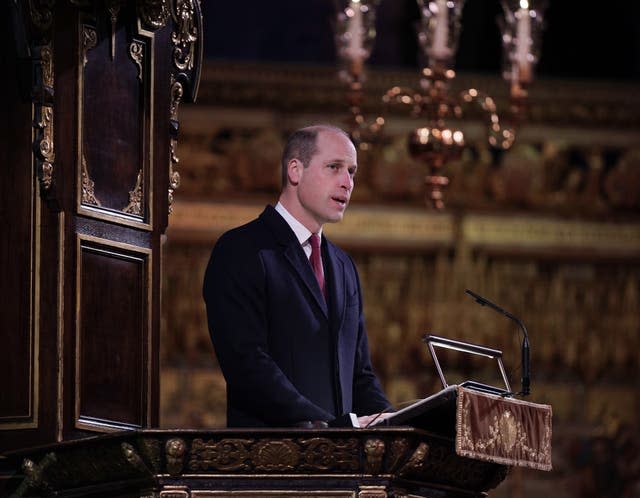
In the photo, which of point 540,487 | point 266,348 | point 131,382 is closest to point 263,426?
point 266,348

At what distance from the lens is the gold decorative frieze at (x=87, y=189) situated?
662 centimetres

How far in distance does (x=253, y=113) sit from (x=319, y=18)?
1.25 m

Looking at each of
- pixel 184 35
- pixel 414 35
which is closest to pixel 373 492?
pixel 184 35

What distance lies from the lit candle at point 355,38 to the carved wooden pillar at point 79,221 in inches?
181

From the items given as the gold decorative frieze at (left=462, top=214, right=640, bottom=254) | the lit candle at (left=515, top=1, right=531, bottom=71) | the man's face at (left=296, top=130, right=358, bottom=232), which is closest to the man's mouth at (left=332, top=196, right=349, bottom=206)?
the man's face at (left=296, top=130, right=358, bottom=232)

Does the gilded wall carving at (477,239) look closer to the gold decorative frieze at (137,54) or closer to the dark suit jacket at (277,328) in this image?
the gold decorative frieze at (137,54)

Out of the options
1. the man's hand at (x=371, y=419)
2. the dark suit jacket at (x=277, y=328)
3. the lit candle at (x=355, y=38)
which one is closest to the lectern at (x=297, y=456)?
the man's hand at (x=371, y=419)

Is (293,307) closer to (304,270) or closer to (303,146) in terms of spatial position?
(304,270)

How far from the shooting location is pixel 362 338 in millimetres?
6758

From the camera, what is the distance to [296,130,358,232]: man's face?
21.2 ft

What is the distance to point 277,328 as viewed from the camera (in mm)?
6320

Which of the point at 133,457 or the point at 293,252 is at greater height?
the point at 293,252

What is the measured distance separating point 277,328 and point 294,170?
0.53 metres

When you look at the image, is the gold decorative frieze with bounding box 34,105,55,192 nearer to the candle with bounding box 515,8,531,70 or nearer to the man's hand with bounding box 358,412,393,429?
the man's hand with bounding box 358,412,393,429
